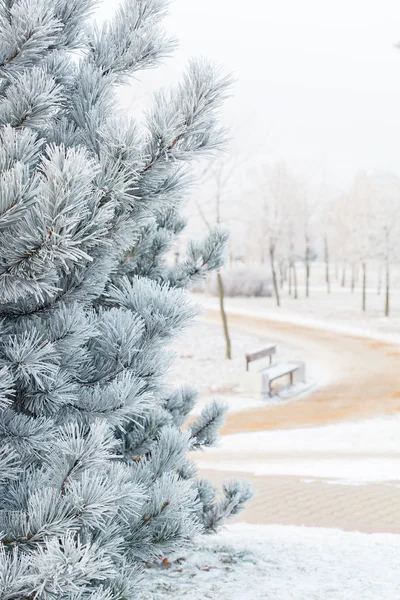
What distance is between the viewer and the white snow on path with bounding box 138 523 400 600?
12.8ft

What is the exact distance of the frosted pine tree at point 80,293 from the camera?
2.04m

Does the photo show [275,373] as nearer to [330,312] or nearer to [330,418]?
[330,418]

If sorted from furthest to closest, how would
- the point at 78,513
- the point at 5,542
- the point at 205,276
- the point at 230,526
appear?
the point at 230,526 < the point at 205,276 < the point at 5,542 < the point at 78,513

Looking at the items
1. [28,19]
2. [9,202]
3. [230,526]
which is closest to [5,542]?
[9,202]

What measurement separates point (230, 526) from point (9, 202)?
528 centimetres

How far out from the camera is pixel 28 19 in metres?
2.25

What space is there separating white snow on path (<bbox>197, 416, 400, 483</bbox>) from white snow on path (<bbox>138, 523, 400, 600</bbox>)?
3104 mm

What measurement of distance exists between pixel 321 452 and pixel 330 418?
289 centimetres

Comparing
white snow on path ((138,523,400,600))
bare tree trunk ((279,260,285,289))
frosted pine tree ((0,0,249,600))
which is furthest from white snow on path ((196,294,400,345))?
frosted pine tree ((0,0,249,600))

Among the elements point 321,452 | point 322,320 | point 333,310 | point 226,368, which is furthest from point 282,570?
point 333,310

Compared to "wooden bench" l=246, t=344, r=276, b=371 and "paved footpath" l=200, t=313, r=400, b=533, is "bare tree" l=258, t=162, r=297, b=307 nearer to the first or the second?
"paved footpath" l=200, t=313, r=400, b=533

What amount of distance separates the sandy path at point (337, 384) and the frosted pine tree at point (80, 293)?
9669mm

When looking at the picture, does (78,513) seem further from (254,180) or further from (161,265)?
(254,180)

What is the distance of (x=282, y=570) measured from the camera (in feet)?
14.4
